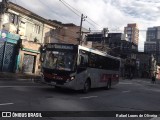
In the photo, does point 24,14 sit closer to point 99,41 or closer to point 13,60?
point 13,60

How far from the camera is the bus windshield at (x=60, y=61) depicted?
54.3ft

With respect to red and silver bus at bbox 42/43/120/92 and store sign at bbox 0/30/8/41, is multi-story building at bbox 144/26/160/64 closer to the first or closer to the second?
store sign at bbox 0/30/8/41

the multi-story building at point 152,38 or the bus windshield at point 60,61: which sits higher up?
the multi-story building at point 152,38

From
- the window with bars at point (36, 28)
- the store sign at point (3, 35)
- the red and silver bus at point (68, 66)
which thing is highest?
the window with bars at point (36, 28)

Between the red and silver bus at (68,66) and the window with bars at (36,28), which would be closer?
the red and silver bus at (68,66)

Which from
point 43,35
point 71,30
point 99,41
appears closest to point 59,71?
point 43,35

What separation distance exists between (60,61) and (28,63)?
2238 cm

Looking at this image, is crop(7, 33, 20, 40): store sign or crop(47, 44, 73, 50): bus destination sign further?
crop(7, 33, 20, 40): store sign

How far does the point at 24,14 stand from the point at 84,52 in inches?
838

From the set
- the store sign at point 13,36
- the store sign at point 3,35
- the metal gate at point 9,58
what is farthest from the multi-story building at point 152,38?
the store sign at point 3,35

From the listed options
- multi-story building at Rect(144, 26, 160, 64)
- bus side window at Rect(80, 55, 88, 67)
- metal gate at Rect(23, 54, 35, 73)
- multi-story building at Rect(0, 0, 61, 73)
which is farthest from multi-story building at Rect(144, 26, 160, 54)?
bus side window at Rect(80, 55, 88, 67)

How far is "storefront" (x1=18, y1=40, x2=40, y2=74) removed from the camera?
36.3m

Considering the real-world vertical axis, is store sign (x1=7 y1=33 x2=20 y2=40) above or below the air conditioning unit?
below

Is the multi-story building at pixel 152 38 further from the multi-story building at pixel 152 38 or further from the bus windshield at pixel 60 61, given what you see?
the bus windshield at pixel 60 61
